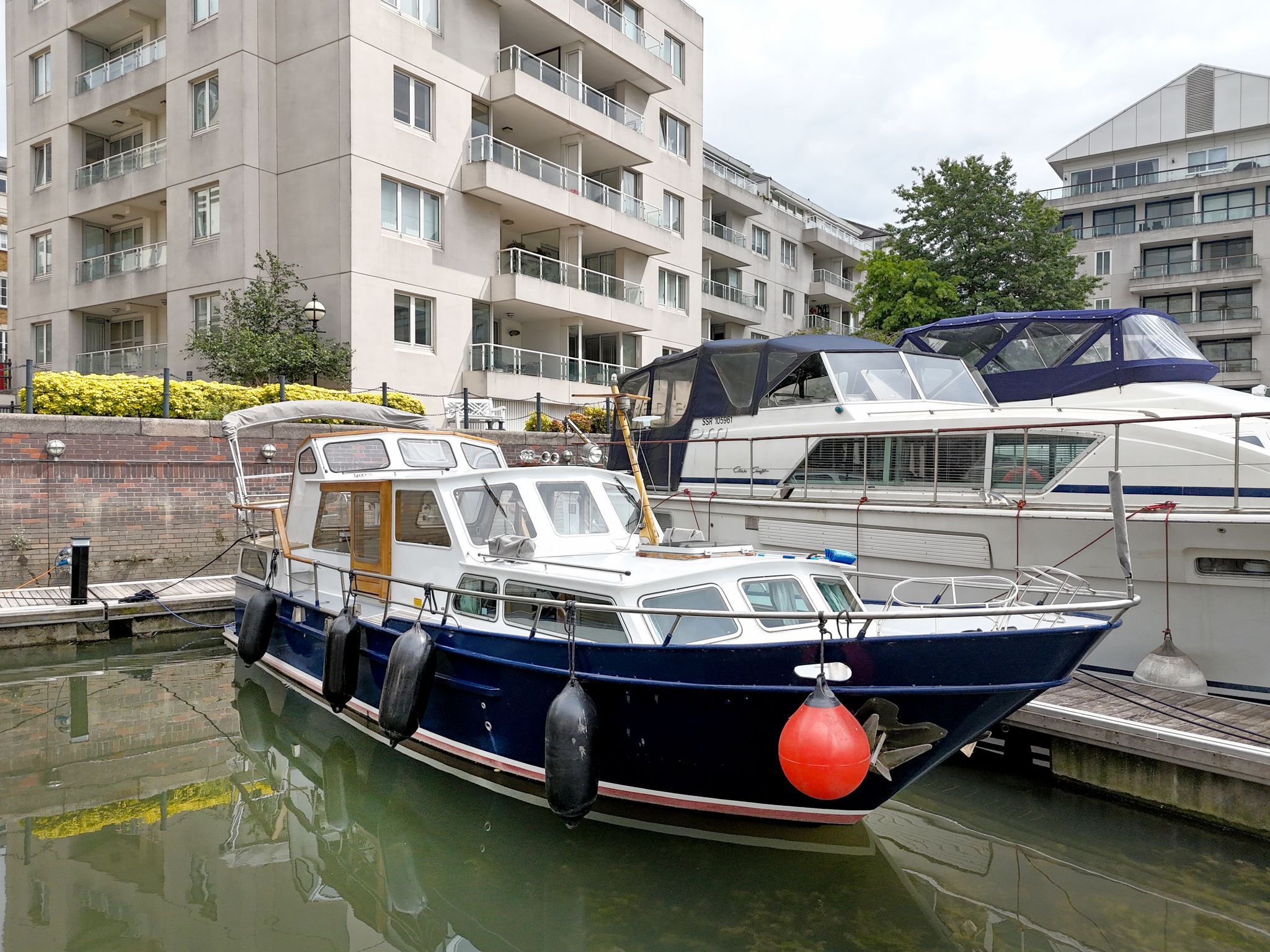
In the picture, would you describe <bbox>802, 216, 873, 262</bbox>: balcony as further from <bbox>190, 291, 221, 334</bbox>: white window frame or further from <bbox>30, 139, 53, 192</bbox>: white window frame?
<bbox>30, 139, 53, 192</bbox>: white window frame

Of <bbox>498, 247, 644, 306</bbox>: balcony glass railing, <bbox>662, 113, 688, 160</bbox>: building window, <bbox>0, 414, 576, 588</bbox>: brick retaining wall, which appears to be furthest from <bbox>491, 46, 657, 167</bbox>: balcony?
<bbox>0, 414, 576, 588</bbox>: brick retaining wall

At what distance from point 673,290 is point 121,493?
752 inches

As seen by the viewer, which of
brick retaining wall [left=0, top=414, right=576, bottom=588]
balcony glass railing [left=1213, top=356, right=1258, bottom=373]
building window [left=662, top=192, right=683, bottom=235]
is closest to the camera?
brick retaining wall [left=0, top=414, right=576, bottom=588]

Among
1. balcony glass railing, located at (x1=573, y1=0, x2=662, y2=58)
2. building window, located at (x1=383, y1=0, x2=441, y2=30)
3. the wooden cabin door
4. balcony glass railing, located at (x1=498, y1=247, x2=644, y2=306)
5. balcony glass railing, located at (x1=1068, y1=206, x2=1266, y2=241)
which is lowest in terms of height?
the wooden cabin door

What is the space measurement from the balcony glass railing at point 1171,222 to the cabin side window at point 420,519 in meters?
38.1

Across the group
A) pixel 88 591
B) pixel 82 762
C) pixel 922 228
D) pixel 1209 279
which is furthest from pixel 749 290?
pixel 82 762

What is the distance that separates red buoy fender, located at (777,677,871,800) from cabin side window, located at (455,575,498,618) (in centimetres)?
289

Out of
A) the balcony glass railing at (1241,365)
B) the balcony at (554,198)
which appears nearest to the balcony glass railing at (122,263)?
the balcony at (554,198)

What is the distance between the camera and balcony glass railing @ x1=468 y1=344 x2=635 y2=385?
2177 cm

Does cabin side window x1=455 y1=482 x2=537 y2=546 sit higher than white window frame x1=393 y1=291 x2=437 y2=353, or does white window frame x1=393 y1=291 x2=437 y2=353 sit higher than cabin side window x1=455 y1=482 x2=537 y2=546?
white window frame x1=393 y1=291 x2=437 y2=353

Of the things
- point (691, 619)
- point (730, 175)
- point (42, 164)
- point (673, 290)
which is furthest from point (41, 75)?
point (691, 619)

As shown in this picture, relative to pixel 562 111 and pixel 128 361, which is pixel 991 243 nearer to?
pixel 562 111

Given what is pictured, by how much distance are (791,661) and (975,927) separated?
1.98 meters

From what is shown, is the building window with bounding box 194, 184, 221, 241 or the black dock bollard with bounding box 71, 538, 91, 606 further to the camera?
the building window with bounding box 194, 184, 221, 241
